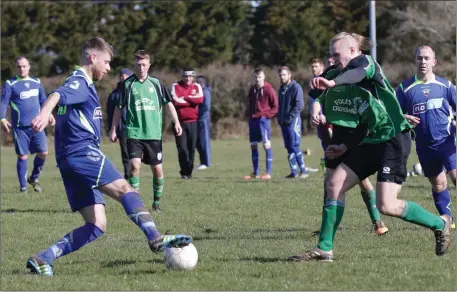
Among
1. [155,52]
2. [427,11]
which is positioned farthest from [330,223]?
[427,11]

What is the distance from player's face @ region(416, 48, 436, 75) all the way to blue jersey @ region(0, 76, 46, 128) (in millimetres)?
7607

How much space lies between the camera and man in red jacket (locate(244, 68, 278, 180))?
1822 centimetres

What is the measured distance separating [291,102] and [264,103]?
798mm

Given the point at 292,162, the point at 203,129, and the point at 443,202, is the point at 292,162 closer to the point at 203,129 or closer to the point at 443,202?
the point at 203,129

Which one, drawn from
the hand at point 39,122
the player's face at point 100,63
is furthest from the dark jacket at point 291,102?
the hand at point 39,122

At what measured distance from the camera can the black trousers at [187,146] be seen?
60.8ft

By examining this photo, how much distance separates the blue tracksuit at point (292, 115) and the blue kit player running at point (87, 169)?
10.2 metres

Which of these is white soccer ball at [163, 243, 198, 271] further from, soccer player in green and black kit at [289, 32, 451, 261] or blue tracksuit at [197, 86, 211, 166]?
blue tracksuit at [197, 86, 211, 166]

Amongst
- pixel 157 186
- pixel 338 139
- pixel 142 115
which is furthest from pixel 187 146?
pixel 338 139

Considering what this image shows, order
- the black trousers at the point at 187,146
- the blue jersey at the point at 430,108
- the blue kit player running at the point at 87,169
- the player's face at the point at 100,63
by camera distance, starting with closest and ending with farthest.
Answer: the blue kit player running at the point at 87,169, the player's face at the point at 100,63, the blue jersey at the point at 430,108, the black trousers at the point at 187,146

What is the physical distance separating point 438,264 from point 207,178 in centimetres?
1117

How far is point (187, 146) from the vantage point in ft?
62.3

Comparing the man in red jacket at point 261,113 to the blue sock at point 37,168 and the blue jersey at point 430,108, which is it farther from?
the blue jersey at point 430,108

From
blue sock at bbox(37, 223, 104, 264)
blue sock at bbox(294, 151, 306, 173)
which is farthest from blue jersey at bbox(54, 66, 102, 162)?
blue sock at bbox(294, 151, 306, 173)
